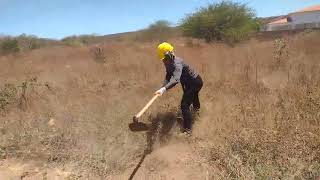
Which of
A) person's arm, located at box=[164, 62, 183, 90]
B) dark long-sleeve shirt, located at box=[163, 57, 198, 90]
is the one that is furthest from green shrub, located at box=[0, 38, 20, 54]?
person's arm, located at box=[164, 62, 183, 90]

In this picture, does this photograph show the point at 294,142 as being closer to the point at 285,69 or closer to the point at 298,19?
the point at 285,69

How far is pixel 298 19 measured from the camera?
49219mm

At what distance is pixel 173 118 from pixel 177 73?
3.78ft

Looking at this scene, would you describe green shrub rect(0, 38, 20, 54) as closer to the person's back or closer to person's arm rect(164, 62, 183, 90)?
the person's back

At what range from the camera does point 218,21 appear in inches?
949

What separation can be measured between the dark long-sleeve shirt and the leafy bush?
54.4ft

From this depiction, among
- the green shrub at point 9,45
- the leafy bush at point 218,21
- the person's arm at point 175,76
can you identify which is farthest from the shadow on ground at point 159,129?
the green shrub at point 9,45

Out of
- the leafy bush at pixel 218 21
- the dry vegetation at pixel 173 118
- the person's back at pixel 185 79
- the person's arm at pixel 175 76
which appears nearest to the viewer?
the dry vegetation at pixel 173 118

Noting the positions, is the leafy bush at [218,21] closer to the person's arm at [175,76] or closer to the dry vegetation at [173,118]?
the dry vegetation at [173,118]

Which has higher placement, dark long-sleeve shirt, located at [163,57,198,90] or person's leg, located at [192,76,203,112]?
dark long-sleeve shirt, located at [163,57,198,90]

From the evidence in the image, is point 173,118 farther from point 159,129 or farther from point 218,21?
point 218,21

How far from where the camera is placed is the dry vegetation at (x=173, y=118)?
5.66m

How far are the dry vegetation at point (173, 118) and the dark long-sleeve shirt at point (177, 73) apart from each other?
2.24 feet

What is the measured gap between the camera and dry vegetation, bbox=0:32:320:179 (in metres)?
5.66
